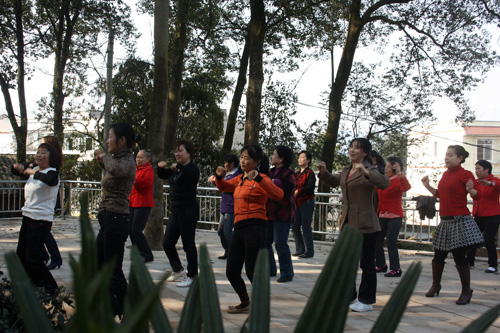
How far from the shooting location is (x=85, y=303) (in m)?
0.51

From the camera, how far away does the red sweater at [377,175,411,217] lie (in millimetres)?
8266

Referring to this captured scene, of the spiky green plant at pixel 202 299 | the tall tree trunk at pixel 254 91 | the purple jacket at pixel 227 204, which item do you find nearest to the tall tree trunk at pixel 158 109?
the purple jacket at pixel 227 204

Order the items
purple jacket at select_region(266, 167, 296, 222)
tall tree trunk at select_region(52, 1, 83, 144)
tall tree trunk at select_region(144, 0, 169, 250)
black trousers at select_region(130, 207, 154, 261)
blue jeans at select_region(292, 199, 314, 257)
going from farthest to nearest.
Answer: tall tree trunk at select_region(52, 1, 83, 144), blue jeans at select_region(292, 199, 314, 257), tall tree trunk at select_region(144, 0, 169, 250), black trousers at select_region(130, 207, 154, 261), purple jacket at select_region(266, 167, 296, 222)

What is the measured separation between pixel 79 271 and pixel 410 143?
92.3ft

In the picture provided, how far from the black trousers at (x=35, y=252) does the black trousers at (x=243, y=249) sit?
1765 millimetres

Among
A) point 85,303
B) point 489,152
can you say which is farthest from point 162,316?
point 489,152

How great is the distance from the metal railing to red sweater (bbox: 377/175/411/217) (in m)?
2.12

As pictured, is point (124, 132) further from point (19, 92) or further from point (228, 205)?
point (19, 92)

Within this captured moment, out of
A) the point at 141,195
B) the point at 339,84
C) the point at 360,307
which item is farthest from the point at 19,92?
the point at 360,307

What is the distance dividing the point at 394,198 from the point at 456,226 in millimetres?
1948

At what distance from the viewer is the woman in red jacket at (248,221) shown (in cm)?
552

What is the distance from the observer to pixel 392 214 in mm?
8281

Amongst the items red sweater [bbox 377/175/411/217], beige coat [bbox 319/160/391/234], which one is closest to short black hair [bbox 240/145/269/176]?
beige coat [bbox 319/160/391/234]

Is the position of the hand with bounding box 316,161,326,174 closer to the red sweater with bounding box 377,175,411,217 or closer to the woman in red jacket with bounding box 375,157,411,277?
the woman in red jacket with bounding box 375,157,411,277
